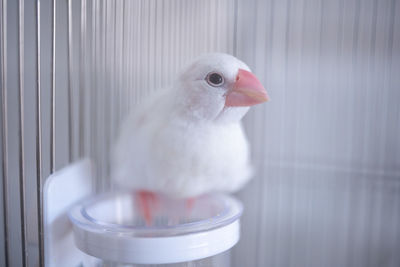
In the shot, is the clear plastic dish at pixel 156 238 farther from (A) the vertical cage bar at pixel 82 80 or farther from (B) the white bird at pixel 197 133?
(A) the vertical cage bar at pixel 82 80

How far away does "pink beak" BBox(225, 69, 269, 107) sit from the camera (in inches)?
18.4

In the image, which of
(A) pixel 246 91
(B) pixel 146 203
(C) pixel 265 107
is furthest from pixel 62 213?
(C) pixel 265 107

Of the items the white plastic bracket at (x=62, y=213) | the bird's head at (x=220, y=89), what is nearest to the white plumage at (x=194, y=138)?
the bird's head at (x=220, y=89)

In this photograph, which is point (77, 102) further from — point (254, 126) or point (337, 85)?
point (337, 85)

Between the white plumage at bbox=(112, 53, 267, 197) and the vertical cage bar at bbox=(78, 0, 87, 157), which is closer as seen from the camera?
the white plumage at bbox=(112, 53, 267, 197)

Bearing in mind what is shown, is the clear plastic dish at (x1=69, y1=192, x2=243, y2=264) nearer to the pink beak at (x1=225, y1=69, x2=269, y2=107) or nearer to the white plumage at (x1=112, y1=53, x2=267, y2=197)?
the white plumage at (x1=112, y1=53, x2=267, y2=197)

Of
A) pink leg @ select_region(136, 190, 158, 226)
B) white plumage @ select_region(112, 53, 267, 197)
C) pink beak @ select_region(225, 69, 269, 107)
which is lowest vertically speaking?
pink leg @ select_region(136, 190, 158, 226)

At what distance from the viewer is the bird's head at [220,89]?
470 millimetres

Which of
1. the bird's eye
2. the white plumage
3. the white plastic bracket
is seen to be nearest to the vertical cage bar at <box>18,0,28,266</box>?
the white plastic bracket

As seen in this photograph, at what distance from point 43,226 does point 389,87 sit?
0.69 meters

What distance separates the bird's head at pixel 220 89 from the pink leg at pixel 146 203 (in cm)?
22

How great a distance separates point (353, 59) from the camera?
26.7 inches

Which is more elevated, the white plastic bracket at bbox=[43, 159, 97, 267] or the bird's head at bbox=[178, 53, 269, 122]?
the bird's head at bbox=[178, 53, 269, 122]

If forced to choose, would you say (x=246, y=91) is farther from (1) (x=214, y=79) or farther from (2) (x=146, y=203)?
(2) (x=146, y=203)
